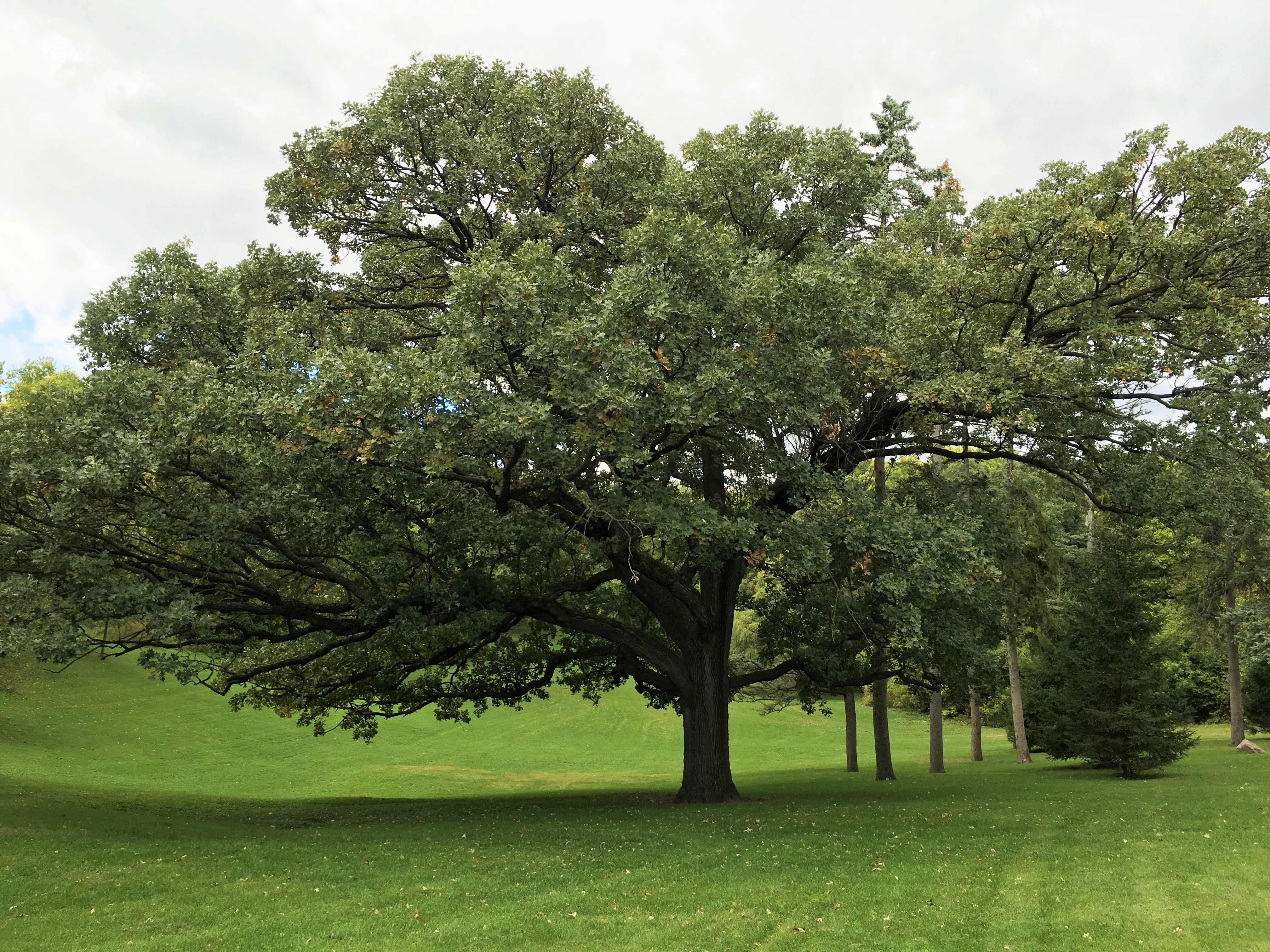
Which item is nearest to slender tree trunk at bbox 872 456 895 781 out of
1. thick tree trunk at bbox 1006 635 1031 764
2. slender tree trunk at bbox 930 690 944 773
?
slender tree trunk at bbox 930 690 944 773

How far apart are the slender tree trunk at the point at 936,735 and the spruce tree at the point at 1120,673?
14.3 feet

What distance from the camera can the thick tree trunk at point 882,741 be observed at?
26.4 meters

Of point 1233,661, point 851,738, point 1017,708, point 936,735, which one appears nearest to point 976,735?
point 1017,708

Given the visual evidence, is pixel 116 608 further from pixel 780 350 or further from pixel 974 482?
pixel 974 482

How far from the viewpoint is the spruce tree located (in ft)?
78.7

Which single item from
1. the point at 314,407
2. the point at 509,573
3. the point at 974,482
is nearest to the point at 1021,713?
the point at 974,482

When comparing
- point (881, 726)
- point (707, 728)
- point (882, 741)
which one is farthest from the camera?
point (881, 726)

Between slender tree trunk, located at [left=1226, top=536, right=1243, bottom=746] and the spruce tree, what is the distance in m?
7.70

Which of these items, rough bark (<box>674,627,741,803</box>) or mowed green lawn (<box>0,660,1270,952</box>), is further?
rough bark (<box>674,627,741,803</box>)

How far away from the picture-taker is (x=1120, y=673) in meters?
24.4

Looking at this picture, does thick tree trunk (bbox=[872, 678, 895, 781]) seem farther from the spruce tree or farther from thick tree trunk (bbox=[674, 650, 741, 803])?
thick tree trunk (bbox=[674, 650, 741, 803])

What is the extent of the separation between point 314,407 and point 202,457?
417cm

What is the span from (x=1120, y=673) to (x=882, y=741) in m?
7.33

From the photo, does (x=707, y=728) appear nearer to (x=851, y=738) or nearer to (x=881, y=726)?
(x=881, y=726)
